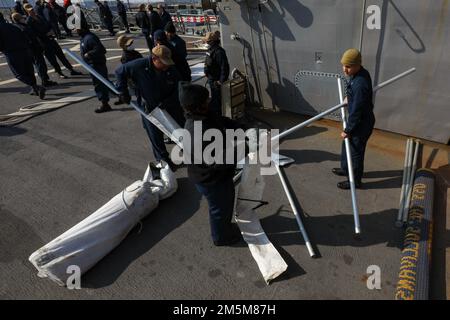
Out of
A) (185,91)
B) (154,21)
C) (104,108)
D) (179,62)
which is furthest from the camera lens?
(154,21)

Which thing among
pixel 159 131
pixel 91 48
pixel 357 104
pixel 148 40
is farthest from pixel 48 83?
pixel 357 104

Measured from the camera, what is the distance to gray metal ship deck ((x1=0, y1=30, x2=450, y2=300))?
10.4 feet

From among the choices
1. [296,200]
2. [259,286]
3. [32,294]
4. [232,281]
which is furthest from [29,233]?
[296,200]

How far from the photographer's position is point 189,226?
157 inches

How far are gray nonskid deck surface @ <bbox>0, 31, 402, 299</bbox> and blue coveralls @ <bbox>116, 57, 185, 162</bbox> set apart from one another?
1100mm

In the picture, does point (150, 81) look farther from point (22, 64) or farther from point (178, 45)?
point (22, 64)

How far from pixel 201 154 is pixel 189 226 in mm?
1476

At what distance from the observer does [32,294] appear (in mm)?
3188

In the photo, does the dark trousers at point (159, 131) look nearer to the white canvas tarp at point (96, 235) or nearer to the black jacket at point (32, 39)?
the white canvas tarp at point (96, 235)

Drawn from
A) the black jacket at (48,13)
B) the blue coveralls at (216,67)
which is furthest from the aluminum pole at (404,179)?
the black jacket at (48,13)

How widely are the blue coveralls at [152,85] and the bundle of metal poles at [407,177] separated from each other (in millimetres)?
3674

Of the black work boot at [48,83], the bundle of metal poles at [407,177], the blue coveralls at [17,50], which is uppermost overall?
the blue coveralls at [17,50]

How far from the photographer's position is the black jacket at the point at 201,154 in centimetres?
291
